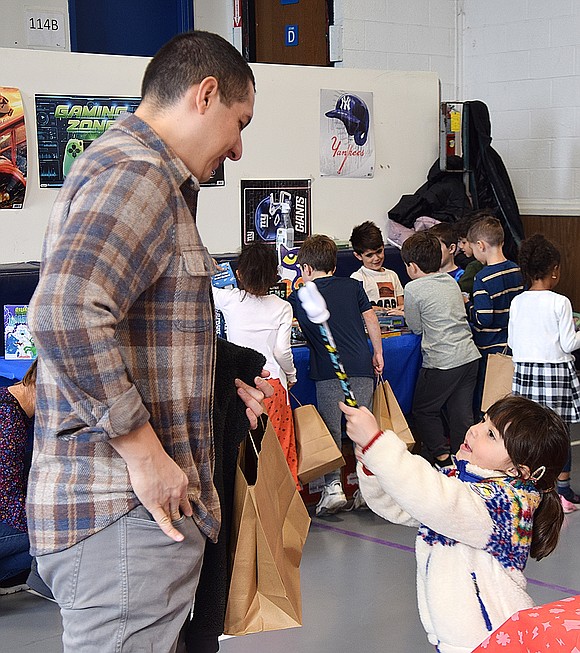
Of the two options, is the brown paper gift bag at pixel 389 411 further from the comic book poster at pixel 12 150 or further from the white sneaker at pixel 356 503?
the comic book poster at pixel 12 150

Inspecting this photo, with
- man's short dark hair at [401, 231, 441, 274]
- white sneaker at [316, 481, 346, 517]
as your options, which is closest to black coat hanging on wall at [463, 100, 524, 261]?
man's short dark hair at [401, 231, 441, 274]

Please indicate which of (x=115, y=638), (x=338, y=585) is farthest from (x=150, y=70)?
(x=338, y=585)

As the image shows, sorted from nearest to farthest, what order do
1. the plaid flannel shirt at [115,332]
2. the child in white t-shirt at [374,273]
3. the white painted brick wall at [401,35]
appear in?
the plaid flannel shirt at [115,332] → the child in white t-shirt at [374,273] → the white painted brick wall at [401,35]

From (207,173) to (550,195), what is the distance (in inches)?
218

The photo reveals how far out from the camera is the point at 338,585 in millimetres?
3451

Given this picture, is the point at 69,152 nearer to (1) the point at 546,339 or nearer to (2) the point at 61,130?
(2) the point at 61,130

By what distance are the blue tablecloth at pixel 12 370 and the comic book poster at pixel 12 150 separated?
2.82 ft

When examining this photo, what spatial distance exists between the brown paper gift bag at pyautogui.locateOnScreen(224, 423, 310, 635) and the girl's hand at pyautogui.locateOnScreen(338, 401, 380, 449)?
0.65 feet

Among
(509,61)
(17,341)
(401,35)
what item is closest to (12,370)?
(17,341)

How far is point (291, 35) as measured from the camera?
22.7 feet

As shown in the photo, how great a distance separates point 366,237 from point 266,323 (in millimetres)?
999

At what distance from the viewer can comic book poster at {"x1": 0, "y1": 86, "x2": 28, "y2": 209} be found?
4410mm

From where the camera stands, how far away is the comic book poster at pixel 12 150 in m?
4.41

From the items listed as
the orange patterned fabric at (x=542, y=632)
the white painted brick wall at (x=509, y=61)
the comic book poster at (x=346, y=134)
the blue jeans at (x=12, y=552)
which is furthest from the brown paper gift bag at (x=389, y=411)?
the white painted brick wall at (x=509, y=61)
